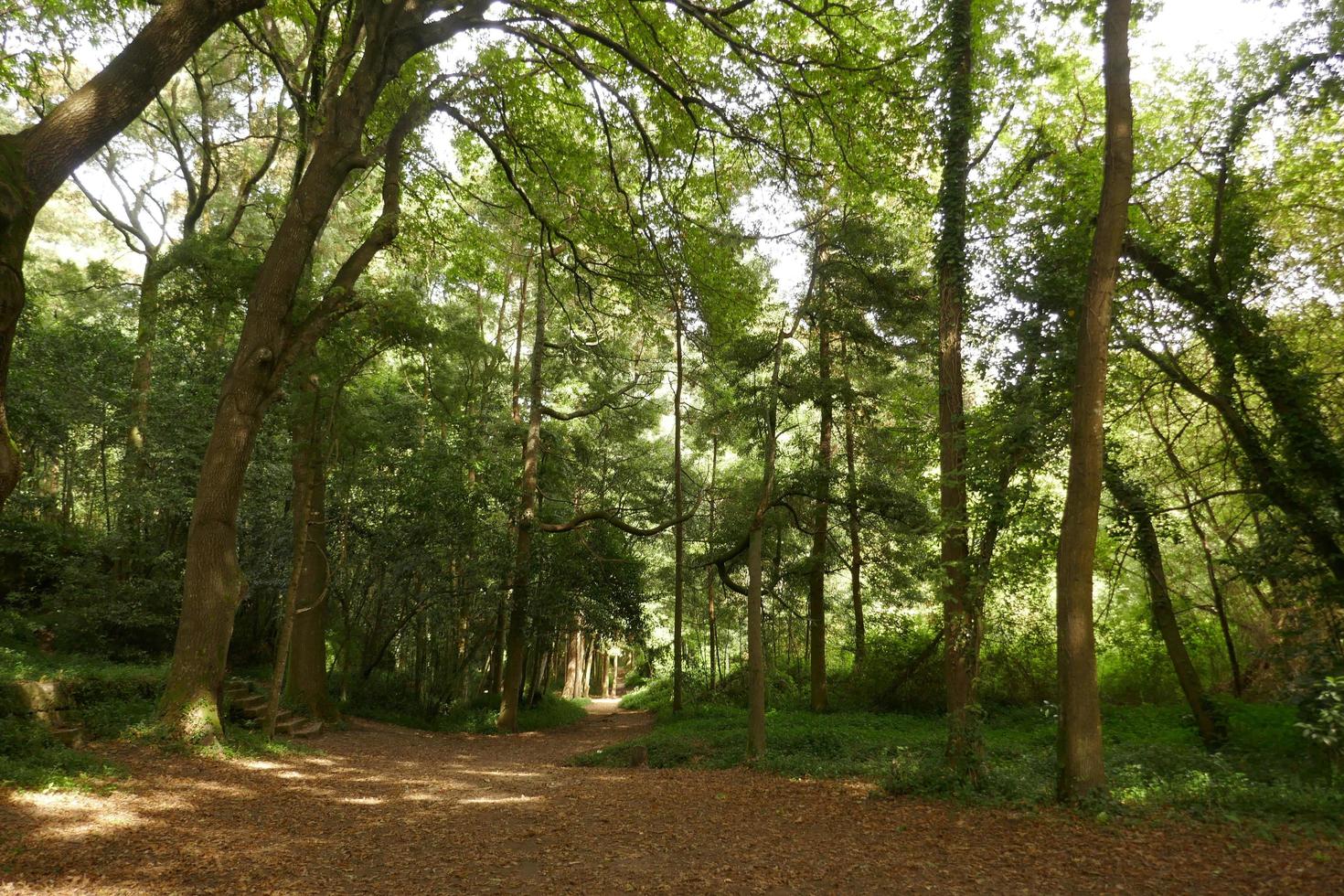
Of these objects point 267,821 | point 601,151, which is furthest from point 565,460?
point 267,821

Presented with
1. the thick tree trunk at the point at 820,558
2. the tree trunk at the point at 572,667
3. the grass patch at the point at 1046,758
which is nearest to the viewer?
the grass patch at the point at 1046,758

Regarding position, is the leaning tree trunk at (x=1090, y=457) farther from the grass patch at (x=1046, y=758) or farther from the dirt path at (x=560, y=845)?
the dirt path at (x=560, y=845)

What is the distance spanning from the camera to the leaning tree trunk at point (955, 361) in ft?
25.2

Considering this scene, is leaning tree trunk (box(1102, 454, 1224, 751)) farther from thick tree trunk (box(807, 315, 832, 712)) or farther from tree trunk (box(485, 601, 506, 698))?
tree trunk (box(485, 601, 506, 698))

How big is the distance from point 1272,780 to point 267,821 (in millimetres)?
10036

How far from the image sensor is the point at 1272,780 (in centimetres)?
743

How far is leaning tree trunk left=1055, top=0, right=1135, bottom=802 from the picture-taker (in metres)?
6.58

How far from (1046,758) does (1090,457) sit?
16.4ft

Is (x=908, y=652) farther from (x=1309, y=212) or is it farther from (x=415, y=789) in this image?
(x=415, y=789)

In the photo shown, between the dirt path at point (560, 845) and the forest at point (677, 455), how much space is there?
6cm

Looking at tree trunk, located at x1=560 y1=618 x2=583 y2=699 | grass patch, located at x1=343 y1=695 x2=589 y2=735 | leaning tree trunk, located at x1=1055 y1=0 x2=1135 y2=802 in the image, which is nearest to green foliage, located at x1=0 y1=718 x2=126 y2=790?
leaning tree trunk, located at x1=1055 y1=0 x2=1135 y2=802

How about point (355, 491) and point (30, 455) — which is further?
point (355, 491)

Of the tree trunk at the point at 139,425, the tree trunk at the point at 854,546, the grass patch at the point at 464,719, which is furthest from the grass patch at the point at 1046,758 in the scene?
the tree trunk at the point at 139,425

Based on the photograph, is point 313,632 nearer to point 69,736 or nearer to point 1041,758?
point 69,736
